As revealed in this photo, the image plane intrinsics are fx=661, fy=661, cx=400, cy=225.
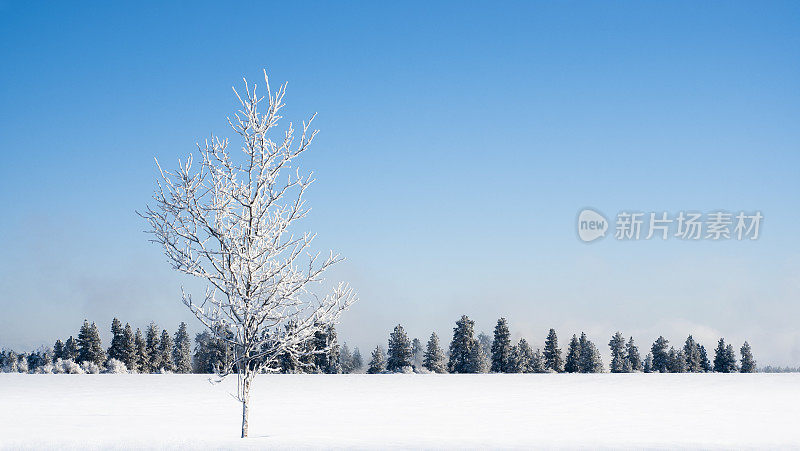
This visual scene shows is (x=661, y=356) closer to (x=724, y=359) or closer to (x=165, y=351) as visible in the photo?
(x=724, y=359)

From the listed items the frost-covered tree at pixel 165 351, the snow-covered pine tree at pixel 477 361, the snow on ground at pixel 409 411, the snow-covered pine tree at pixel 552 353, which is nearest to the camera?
the snow on ground at pixel 409 411

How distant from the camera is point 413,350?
1800 inches

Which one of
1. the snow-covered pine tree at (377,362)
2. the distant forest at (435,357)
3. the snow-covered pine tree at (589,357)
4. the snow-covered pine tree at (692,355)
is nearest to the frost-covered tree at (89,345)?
the distant forest at (435,357)

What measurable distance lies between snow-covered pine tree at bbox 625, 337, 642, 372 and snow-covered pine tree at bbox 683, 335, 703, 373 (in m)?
3.42

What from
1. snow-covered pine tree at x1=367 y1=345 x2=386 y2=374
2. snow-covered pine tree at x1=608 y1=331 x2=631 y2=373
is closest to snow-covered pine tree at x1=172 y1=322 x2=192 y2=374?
snow-covered pine tree at x1=367 y1=345 x2=386 y2=374

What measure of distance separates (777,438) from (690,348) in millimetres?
32770

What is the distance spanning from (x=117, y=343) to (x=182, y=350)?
896cm

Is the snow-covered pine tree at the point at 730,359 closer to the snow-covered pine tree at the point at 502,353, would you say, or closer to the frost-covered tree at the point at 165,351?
the snow-covered pine tree at the point at 502,353

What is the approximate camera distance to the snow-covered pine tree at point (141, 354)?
5241 cm

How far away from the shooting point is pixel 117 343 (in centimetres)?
5116

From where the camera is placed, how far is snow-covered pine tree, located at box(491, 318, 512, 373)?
45.3 m

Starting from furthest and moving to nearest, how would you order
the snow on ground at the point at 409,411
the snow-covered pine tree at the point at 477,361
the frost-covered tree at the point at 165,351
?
the frost-covered tree at the point at 165,351 < the snow-covered pine tree at the point at 477,361 < the snow on ground at the point at 409,411

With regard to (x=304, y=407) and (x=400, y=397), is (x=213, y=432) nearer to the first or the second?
(x=304, y=407)

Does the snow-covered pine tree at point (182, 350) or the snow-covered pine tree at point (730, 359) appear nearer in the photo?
the snow-covered pine tree at point (730, 359)
